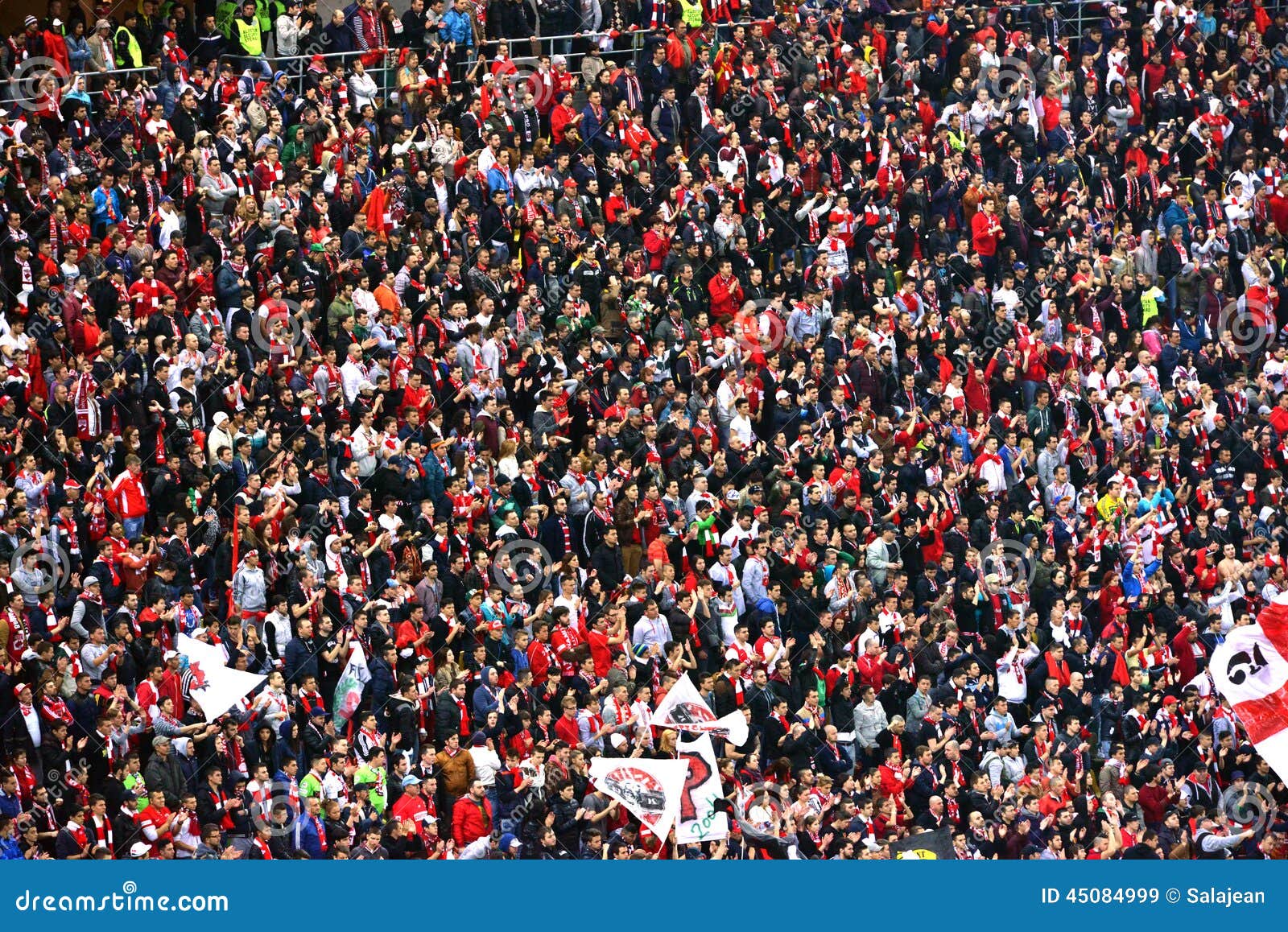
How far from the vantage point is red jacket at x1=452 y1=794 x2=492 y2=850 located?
20125mm

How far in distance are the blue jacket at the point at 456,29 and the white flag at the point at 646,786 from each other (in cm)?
930

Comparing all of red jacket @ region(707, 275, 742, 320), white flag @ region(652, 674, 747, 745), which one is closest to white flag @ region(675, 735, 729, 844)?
white flag @ region(652, 674, 747, 745)

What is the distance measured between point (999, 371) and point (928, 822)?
19.5 feet

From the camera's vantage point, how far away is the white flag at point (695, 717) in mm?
21016

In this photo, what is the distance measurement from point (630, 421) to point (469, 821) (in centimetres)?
475

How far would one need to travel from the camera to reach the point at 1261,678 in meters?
20.7

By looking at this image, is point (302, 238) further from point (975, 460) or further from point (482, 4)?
point (975, 460)

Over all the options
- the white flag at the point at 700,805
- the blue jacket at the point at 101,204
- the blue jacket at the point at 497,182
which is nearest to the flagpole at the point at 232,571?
the blue jacket at the point at 101,204

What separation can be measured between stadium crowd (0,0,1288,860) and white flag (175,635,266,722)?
17 centimetres

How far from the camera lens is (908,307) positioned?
84.9 ft

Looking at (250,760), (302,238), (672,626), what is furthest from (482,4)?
(250,760)

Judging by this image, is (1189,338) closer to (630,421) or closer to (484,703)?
(630,421)

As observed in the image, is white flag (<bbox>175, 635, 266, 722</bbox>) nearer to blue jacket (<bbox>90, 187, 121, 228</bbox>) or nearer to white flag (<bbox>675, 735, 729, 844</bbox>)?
white flag (<bbox>675, 735, 729, 844</bbox>)

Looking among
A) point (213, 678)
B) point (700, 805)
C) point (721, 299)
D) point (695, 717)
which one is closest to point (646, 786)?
point (700, 805)
